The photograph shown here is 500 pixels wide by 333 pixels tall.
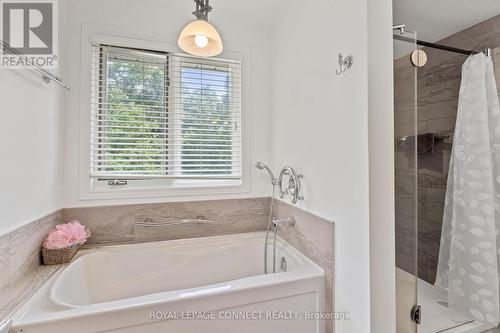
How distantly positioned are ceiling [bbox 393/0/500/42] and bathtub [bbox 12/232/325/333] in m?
1.74

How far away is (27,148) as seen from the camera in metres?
1.23

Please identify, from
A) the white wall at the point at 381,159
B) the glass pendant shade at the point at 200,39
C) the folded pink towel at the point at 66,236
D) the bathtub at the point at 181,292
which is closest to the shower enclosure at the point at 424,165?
the white wall at the point at 381,159

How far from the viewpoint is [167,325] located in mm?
1065

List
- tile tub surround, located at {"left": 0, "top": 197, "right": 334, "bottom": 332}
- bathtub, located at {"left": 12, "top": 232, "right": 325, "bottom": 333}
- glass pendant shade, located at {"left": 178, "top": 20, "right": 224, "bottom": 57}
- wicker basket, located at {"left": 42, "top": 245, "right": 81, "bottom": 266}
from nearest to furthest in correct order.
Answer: bathtub, located at {"left": 12, "top": 232, "right": 325, "bottom": 333} < tile tub surround, located at {"left": 0, "top": 197, "right": 334, "bottom": 332} < glass pendant shade, located at {"left": 178, "top": 20, "right": 224, "bottom": 57} < wicker basket, located at {"left": 42, "top": 245, "right": 81, "bottom": 266}

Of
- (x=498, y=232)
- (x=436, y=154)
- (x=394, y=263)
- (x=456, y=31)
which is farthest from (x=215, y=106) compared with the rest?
(x=498, y=232)

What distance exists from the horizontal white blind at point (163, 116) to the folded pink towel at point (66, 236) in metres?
0.39

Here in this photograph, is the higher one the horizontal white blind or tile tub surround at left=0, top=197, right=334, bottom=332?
the horizontal white blind

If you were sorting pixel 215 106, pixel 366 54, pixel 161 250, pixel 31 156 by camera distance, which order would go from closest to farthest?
pixel 366 54, pixel 31 156, pixel 161 250, pixel 215 106

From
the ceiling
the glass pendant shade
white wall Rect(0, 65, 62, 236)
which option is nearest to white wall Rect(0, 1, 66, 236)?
white wall Rect(0, 65, 62, 236)

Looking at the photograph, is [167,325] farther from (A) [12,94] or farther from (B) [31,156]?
(A) [12,94]

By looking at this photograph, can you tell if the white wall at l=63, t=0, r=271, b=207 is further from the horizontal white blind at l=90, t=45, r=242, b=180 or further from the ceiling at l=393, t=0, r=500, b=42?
the ceiling at l=393, t=0, r=500, b=42

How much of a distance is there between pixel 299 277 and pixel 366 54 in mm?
1197

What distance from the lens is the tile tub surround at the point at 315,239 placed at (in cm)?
127

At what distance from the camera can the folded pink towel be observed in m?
1.38
